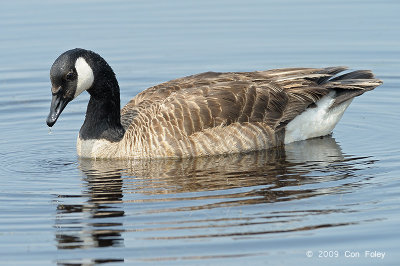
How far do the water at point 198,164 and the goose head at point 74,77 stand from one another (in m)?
1.18

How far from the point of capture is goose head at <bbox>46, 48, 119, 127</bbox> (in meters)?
15.9

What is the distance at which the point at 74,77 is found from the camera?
640 inches

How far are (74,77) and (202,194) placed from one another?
3700 mm

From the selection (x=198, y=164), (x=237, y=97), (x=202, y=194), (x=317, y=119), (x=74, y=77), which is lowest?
(x=202, y=194)

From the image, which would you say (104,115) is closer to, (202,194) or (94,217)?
(202,194)

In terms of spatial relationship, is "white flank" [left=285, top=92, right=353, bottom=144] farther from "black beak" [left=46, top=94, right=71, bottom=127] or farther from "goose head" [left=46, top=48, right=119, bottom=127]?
"black beak" [left=46, top=94, right=71, bottom=127]

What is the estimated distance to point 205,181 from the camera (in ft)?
49.1

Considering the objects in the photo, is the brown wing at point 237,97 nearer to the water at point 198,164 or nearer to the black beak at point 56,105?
the water at point 198,164

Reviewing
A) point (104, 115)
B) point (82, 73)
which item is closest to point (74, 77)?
point (82, 73)

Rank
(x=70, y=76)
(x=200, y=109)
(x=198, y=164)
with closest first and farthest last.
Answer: (x=70, y=76)
(x=198, y=164)
(x=200, y=109)

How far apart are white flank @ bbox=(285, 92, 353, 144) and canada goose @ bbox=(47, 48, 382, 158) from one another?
20mm

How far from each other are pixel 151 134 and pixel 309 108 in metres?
3.29

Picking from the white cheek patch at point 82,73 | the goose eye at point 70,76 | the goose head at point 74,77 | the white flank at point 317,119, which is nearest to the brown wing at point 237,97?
the white flank at point 317,119

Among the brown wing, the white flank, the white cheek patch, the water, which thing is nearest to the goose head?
the white cheek patch
